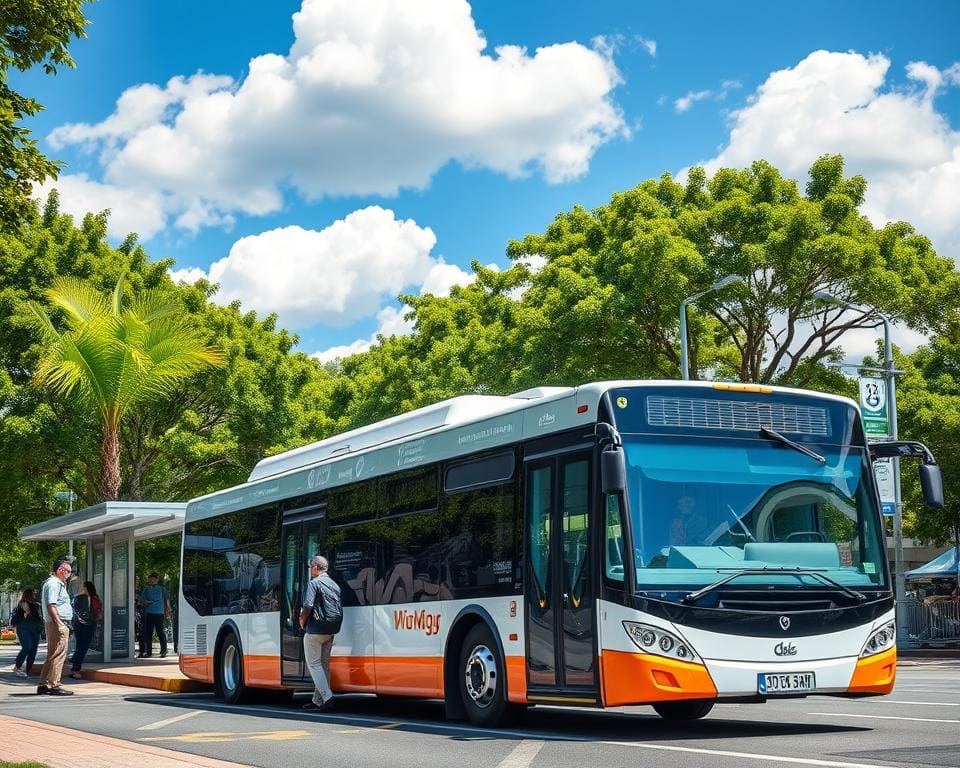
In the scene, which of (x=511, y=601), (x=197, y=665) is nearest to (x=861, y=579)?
(x=511, y=601)

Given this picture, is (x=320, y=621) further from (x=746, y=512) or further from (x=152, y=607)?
(x=152, y=607)

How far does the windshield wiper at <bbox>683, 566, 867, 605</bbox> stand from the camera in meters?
10.8

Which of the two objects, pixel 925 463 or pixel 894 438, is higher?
pixel 894 438

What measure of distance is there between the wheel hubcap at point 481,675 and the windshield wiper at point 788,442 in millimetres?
3173

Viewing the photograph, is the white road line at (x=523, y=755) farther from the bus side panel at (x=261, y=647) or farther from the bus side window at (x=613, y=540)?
the bus side panel at (x=261, y=647)

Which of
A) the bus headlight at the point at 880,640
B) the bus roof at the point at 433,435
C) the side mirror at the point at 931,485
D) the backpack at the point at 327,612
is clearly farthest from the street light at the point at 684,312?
the bus headlight at the point at 880,640

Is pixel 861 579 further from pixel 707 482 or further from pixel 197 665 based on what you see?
pixel 197 665

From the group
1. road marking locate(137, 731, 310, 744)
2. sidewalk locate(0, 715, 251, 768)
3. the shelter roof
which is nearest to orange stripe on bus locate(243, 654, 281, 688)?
road marking locate(137, 731, 310, 744)

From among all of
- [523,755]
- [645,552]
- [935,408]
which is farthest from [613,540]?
[935,408]

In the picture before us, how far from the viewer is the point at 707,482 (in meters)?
11.2

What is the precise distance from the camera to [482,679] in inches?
507

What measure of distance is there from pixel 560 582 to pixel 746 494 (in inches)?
66.9

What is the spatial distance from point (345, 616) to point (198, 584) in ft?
20.1

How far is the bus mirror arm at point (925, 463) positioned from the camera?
37.8 ft
